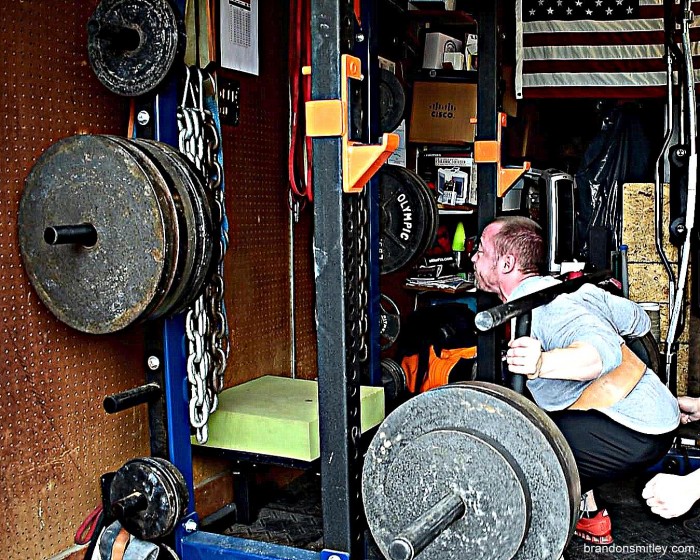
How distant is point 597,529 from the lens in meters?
2.94

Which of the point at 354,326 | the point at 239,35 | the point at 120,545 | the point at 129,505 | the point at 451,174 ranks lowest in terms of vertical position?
the point at 120,545

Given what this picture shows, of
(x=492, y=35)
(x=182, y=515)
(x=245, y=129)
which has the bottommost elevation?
(x=182, y=515)

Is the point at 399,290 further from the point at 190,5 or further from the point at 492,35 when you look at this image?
the point at 190,5

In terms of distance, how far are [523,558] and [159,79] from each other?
4.89 feet

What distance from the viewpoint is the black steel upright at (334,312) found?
179 cm

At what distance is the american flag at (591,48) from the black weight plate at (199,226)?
2.69 metres

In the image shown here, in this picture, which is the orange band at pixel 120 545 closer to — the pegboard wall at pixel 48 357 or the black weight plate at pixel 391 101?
the pegboard wall at pixel 48 357

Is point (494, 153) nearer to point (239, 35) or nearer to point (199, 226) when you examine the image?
point (239, 35)

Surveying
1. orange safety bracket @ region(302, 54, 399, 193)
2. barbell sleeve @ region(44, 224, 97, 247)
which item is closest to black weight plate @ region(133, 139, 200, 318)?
barbell sleeve @ region(44, 224, 97, 247)

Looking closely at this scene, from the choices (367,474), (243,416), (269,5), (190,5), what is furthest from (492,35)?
(367,474)

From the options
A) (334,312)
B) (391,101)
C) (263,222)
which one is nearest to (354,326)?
(334,312)

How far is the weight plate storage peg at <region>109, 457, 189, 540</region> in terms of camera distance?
7.30ft

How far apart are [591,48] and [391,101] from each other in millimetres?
1486

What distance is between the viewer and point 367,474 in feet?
6.16
